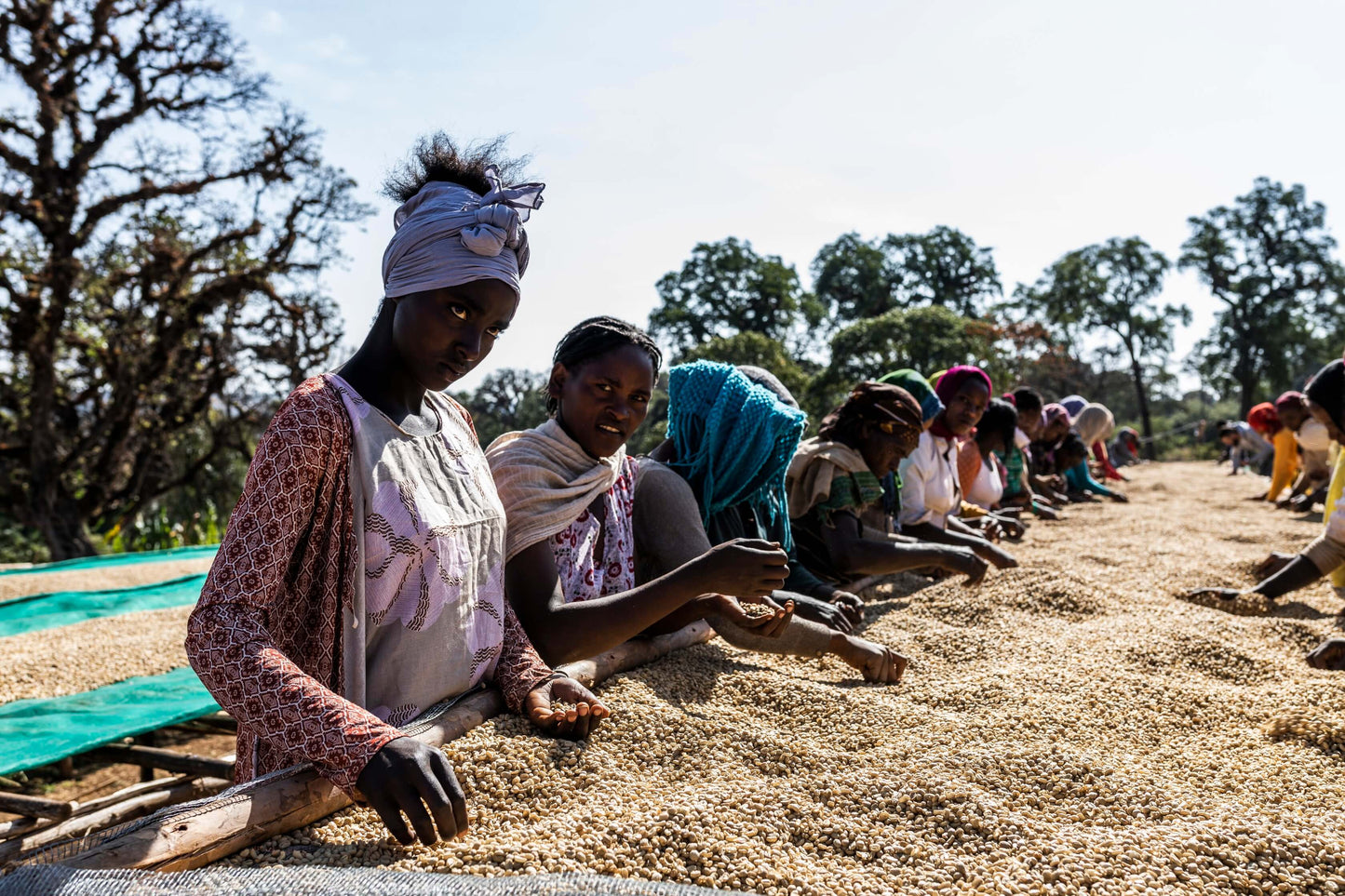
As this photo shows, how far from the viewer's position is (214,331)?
1288 cm

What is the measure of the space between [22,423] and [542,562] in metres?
12.2

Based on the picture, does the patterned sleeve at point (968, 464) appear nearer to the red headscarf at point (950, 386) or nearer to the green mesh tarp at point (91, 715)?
the red headscarf at point (950, 386)

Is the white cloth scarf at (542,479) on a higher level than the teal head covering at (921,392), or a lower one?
lower

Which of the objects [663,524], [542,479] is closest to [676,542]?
[663,524]

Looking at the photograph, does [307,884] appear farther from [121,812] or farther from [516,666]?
[121,812]

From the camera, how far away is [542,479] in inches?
83.1

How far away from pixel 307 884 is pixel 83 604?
6309 mm

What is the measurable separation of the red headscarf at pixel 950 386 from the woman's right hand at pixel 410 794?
14.9 ft

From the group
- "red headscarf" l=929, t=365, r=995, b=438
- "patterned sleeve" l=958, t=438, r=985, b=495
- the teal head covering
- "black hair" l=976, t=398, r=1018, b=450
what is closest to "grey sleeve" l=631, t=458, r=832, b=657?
the teal head covering

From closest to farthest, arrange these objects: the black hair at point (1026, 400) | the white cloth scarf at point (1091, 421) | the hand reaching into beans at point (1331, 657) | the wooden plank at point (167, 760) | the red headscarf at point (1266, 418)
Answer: the hand reaching into beans at point (1331, 657) → the wooden plank at point (167, 760) → the black hair at point (1026, 400) → the red headscarf at point (1266, 418) → the white cloth scarf at point (1091, 421)

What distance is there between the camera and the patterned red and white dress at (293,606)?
1.24m

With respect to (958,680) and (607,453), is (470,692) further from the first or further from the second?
(958,680)

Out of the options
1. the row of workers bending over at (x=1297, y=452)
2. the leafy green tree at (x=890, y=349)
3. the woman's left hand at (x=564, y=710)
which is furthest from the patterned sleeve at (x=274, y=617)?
the leafy green tree at (x=890, y=349)

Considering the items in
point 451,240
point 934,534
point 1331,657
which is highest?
point 451,240
